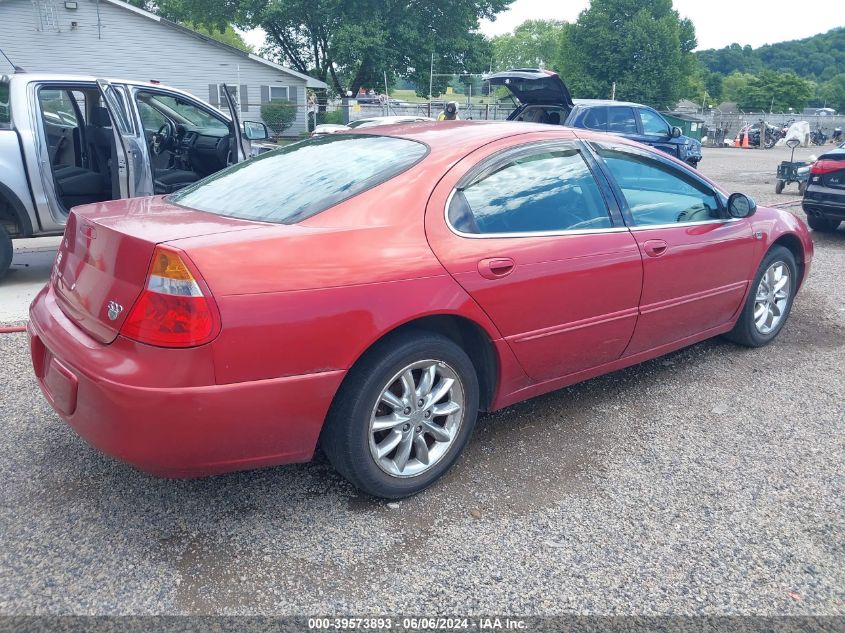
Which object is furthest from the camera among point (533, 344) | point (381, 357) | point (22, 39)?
point (22, 39)

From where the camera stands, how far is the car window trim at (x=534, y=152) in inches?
115

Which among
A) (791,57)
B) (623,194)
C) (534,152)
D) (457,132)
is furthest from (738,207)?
(791,57)

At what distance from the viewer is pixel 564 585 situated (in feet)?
7.68

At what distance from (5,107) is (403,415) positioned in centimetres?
510

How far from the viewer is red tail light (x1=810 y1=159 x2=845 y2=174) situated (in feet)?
27.4

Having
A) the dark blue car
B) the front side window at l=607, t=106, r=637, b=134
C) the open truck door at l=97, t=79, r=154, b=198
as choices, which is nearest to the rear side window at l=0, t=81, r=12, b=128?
the open truck door at l=97, t=79, r=154, b=198

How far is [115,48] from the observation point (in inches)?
1073

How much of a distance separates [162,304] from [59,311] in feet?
2.57

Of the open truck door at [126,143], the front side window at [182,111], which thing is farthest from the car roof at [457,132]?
the front side window at [182,111]

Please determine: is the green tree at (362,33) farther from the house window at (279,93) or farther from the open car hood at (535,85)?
the open car hood at (535,85)

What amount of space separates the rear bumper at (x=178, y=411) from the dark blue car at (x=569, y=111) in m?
9.64

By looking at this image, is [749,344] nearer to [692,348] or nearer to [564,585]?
[692,348]

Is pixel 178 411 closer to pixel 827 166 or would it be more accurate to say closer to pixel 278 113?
pixel 827 166

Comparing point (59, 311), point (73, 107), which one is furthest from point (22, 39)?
point (59, 311)
